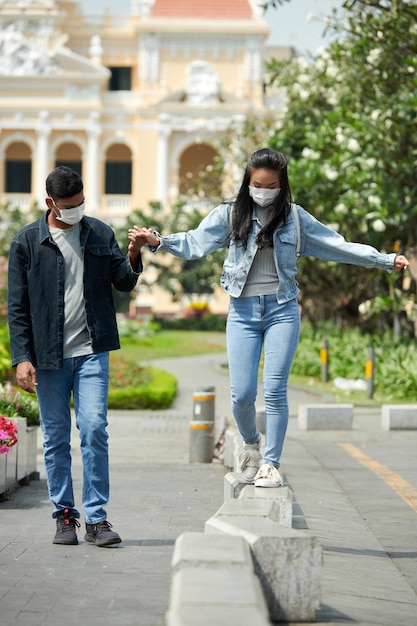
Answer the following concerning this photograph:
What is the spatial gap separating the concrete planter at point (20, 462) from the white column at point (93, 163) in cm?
5656

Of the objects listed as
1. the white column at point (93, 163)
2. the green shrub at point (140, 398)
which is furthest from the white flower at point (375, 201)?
the white column at point (93, 163)

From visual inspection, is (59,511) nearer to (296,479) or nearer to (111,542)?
(111,542)

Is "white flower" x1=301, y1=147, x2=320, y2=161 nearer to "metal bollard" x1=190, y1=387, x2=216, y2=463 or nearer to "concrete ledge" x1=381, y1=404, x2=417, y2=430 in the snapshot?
"concrete ledge" x1=381, y1=404, x2=417, y2=430

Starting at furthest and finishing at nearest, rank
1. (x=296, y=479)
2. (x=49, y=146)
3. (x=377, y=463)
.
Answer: (x=49, y=146) < (x=377, y=463) < (x=296, y=479)

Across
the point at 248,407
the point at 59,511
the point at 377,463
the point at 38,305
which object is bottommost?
the point at 377,463

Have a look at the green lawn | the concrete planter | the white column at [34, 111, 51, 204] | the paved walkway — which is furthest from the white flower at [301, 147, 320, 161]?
the white column at [34, 111, 51, 204]

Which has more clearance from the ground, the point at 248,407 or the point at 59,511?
the point at 248,407

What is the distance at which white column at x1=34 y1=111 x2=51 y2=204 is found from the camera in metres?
67.0

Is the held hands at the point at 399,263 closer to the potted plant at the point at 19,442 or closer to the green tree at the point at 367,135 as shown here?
the potted plant at the point at 19,442

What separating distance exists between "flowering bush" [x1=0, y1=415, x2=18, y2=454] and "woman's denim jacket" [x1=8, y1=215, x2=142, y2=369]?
194 centimetres

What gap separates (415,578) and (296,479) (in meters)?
3.71

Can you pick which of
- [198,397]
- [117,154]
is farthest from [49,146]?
[198,397]

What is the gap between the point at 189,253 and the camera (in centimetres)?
743

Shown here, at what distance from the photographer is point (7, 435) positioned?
9.04m
